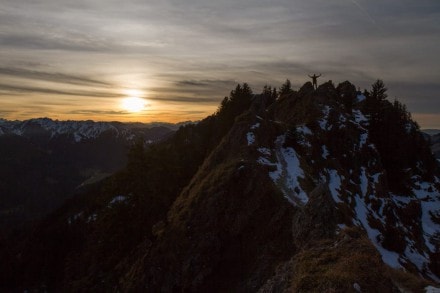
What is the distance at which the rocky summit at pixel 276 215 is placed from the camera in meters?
22.3

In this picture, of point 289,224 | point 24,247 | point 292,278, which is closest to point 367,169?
point 289,224

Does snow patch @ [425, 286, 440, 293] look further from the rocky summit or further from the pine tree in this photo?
the pine tree

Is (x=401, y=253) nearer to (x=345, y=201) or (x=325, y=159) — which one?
(x=345, y=201)

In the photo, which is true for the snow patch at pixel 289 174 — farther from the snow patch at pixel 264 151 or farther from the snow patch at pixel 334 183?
the snow patch at pixel 334 183

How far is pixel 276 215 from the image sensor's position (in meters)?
38.8

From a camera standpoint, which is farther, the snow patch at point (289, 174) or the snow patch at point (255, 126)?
the snow patch at point (255, 126)

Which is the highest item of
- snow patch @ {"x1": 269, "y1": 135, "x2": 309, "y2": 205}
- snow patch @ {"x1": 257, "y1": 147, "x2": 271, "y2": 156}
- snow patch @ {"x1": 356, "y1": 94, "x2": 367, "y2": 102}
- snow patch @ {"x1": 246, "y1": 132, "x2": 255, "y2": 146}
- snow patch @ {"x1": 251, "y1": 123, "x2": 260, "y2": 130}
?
snow patch @ {"x1": 356, "y1": 94, "x2": 367, "y2": 102}

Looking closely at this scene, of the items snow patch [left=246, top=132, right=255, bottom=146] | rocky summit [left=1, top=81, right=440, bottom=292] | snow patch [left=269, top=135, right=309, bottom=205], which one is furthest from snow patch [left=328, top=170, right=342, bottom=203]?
snow patch [left=246, top=132, right=255, bottom=146]

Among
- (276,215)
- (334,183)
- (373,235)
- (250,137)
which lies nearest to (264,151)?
(250,137)

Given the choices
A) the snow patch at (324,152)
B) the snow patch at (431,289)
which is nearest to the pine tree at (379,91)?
the snow patch at (324,152)

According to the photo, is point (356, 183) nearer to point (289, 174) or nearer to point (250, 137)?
point (289, 174)

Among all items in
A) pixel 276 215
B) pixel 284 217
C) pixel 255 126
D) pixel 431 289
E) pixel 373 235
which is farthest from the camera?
pixel 255 126

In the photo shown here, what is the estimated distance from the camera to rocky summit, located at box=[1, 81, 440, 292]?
2233 centimetres

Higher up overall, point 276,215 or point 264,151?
point 264,151
